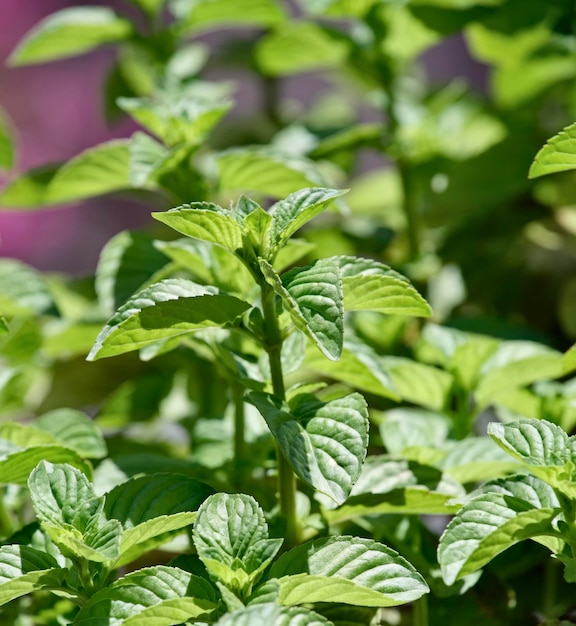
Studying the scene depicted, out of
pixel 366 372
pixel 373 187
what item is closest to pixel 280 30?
pixel 373 187

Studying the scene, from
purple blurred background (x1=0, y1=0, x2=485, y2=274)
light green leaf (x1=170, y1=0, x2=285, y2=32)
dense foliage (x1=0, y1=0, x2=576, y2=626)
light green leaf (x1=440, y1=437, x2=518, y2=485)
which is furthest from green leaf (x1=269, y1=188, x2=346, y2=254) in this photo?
purple blurred background (x1=0, y1=0, x2=485, y2=274)

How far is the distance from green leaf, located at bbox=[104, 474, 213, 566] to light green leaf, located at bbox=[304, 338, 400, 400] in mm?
117

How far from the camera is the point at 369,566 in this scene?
531 millimetres

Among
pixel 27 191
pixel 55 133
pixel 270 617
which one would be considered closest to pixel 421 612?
pixel 270 617

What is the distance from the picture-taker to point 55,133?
2.47 metres

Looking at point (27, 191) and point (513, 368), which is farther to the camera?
point (27, 191)

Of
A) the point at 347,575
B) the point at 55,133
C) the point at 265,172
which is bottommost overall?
the point at 55,133

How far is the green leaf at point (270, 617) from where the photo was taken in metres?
0.44

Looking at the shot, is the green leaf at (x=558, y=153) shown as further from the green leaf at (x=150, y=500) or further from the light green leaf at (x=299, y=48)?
the light green leaf at (x=299, y=48)

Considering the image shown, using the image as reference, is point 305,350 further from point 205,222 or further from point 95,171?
point 95,171

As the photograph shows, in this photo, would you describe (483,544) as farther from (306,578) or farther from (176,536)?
(176,536)

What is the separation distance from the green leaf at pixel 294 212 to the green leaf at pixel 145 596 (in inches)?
7.9

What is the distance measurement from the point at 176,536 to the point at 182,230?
0.21 metres

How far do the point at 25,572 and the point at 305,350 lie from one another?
0.23 m
